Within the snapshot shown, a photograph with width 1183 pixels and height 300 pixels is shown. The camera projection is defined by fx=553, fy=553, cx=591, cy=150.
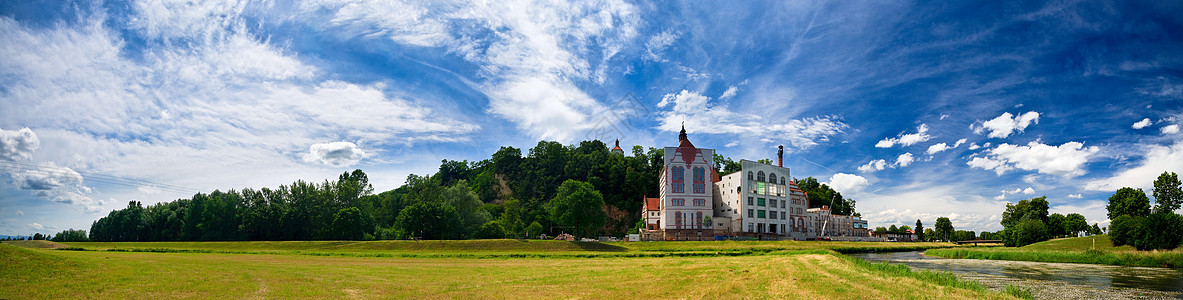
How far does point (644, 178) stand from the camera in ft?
406

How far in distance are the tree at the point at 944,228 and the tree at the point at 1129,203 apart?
5341cm

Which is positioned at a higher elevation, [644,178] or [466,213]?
[644,178]

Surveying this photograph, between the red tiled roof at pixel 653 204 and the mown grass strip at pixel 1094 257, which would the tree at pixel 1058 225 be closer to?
the mown grass strip at pixel 1094 257

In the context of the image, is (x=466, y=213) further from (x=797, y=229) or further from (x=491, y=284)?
(x=491, y=284)

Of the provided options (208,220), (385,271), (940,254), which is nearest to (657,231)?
(940,254)

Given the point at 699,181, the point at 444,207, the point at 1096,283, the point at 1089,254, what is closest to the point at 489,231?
the point at 444,207

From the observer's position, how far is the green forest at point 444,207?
82000 millimetres

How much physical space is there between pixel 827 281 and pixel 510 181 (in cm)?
12419

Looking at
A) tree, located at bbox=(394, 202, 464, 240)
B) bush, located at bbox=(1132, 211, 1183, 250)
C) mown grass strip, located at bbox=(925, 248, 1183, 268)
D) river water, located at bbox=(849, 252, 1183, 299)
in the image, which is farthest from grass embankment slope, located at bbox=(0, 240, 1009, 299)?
tree, located at bbox=(394, 202, 464, 240)

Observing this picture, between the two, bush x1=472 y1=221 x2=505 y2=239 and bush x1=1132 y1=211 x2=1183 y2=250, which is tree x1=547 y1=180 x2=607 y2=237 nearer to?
bush x1=472 y1=221 x2=505 y2=239

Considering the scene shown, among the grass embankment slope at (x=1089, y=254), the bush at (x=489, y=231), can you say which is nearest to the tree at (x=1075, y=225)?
the grass embankment slope at (x=1089, y=254)

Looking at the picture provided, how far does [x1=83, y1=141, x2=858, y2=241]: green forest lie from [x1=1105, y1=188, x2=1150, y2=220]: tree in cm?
5587

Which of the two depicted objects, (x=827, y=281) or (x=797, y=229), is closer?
(x=827, y=281)

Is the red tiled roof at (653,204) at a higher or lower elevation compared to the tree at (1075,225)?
higher
